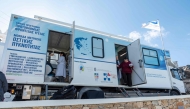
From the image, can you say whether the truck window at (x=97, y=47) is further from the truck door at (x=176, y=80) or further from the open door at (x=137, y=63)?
the truck door at (x=176, y=80)

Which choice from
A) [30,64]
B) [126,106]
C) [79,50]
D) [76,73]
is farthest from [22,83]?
[126,106]

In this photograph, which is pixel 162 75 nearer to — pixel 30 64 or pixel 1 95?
pixel 30 64

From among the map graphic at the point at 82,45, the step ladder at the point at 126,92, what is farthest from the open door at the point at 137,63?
the map graphic at the point at 82,45

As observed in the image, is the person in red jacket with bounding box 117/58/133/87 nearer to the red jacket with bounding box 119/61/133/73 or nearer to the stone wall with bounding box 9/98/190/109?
the red jacket with bounding box 119/61/133/73

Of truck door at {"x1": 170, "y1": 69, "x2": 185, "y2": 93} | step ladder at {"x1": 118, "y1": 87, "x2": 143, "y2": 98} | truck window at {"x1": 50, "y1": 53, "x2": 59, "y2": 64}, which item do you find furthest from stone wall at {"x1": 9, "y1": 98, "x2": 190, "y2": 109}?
truck window at {"x1": 50, "y1": 53, "x2": 59, "y2": 64}

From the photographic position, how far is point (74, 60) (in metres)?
4.98

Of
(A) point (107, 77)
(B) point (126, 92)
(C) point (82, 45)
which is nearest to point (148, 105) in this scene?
(B) point (126, 92)

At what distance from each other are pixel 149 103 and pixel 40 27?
13.3 feet

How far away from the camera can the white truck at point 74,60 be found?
166 inches

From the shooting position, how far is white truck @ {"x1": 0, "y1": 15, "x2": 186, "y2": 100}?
423cm

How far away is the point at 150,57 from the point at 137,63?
1.27m

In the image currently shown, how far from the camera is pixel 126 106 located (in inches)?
148

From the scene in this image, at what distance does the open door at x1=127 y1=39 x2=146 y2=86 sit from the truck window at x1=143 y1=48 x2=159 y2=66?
76cm

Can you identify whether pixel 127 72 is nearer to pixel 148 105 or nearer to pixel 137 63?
pixel 137 63
